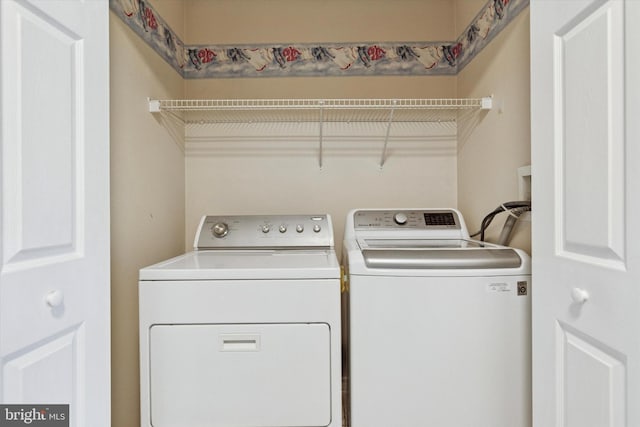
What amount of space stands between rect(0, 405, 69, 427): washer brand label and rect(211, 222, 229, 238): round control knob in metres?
0.97

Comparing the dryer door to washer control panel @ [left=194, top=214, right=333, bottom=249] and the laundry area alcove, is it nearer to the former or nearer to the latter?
washer control panel @ [left=194, top=214, right=333, bottom=249]

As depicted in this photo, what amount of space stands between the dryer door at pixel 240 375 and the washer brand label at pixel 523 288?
0.65 metres

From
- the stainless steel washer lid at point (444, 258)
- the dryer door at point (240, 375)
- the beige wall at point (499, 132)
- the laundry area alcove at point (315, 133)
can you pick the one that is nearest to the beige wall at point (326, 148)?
the laundry area alcove at point (315, 133)

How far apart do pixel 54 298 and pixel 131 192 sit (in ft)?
2.46

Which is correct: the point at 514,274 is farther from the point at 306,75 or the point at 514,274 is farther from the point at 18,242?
the point at 306,75

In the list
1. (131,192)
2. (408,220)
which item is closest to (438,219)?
(408,220)

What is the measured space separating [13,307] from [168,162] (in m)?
1.23

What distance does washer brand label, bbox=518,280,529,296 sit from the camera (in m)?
1.22

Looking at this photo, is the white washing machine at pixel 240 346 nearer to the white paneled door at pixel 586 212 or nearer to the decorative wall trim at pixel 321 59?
the white paneled door at pixel 586 212

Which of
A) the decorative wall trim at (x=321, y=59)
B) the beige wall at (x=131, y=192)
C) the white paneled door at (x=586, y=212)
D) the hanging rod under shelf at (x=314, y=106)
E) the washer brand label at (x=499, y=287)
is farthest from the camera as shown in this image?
the decorative wall trim at (x=321, y=59)

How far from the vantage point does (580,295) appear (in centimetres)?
85

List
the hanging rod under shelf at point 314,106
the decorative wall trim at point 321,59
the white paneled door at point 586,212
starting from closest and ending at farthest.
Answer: the white paneled door at point 586,212 < the hanging rod under shelf at point 314,106 < the decorative wall trim at point 321,59

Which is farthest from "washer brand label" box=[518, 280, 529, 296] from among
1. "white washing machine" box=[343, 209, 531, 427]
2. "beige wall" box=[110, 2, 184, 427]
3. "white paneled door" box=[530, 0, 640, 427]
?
"beige wall" box=[110, 2, 184, 427]

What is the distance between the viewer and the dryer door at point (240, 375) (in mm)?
1235
